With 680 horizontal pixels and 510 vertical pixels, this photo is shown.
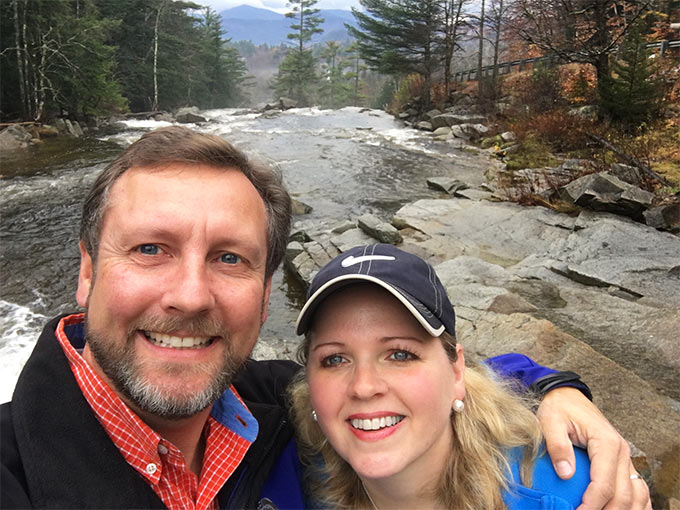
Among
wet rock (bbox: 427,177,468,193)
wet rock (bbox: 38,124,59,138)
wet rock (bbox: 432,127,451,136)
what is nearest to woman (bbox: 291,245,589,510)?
wet rock (bbox: 427,177,468,193)

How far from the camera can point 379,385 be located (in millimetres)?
1396

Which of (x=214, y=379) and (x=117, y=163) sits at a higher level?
(x=117, y=163)

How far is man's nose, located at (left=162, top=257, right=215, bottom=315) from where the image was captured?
1.39m

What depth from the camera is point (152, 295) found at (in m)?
1.41

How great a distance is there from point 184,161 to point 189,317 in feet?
1.90

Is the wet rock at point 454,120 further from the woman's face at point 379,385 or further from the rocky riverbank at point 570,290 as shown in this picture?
the woman's face at point 379,385

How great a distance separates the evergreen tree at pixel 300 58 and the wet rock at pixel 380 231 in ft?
166

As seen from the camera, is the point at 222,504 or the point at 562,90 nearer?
the point at 222,504

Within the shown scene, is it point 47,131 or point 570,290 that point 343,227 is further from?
point 47,131

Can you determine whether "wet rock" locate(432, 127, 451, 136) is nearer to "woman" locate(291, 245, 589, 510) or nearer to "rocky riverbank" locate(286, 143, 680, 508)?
"rocky riverbank" locate(286, 143, 680, 508)

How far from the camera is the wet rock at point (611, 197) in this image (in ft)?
23.2

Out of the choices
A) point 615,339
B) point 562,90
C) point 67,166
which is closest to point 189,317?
point 615,339

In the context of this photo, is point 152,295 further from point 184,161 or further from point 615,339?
point 615,339

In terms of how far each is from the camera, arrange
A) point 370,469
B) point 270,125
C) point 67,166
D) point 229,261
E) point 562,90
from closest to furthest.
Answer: point 370,469 < point 229,261 < point 67,166 < point 562,90 < point 270,125
